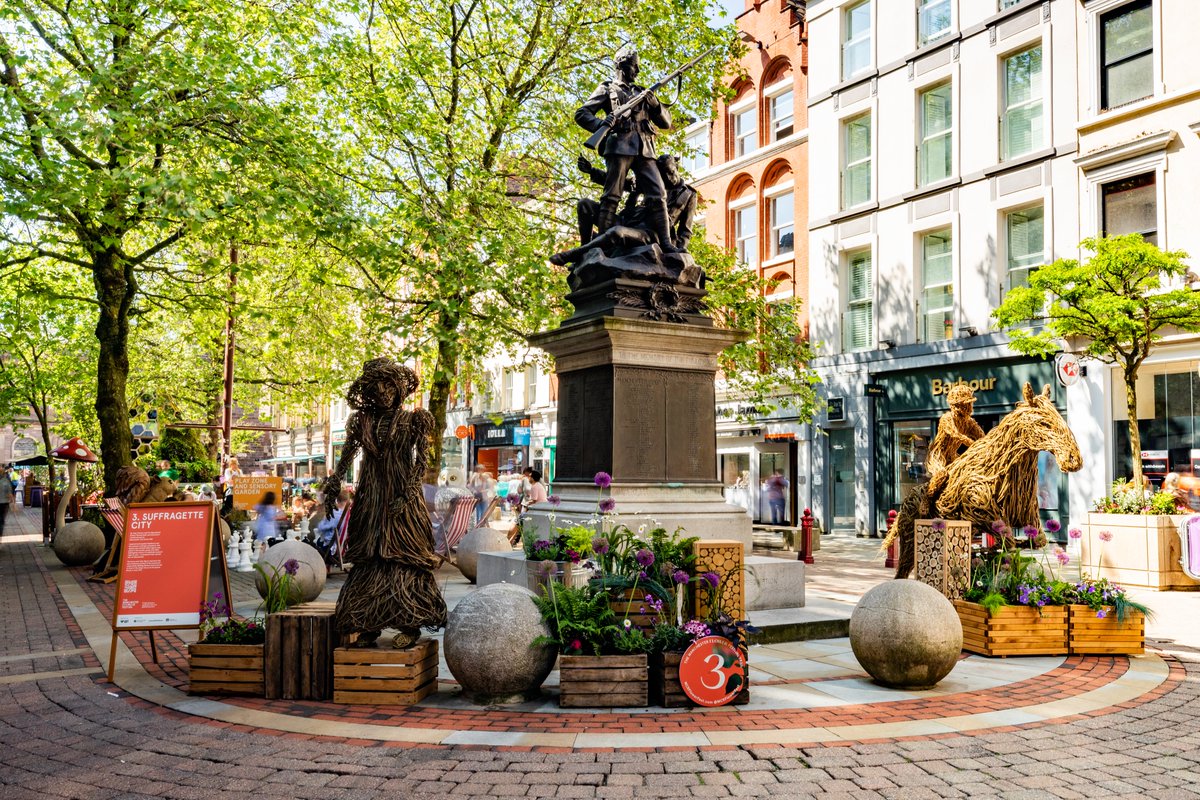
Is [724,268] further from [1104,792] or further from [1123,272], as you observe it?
[1104,792]

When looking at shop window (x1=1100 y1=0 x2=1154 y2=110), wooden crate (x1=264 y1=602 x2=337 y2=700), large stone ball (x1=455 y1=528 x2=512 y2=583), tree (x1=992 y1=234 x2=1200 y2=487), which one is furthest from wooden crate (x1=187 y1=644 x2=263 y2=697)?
shop window (x1=1100 y1=0 x2=1154 y2=110)

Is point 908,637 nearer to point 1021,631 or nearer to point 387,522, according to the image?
point 1021,631

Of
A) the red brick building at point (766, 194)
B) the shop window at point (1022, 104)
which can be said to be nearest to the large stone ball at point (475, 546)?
the red brick building at point (766, 194)

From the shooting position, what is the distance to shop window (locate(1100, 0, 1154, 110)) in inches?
747

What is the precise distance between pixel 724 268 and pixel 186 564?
13278mm

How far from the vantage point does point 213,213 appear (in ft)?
43.9

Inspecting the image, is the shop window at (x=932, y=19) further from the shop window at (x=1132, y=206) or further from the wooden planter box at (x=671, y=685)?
the wooden planter box at (x=671, y=685)

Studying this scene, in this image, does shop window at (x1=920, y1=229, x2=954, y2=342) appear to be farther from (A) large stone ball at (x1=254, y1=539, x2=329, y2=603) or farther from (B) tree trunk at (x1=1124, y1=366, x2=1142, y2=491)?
(A) large stone ball at (x1=254, y1=539, x2=329, y2=603)

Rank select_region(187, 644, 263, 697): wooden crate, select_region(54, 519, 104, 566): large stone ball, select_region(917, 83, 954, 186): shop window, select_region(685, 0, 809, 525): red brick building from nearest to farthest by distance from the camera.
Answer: select_region(187, 644, 263, 697): wooden crate → select_region(54, 519, 104, 566): large stone ball → select_region(917, 83, 954, 186): shop window → select_region(685, 0, 809, 525): red brick building

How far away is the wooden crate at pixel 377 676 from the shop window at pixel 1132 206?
17.8m

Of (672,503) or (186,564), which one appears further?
(672,503)

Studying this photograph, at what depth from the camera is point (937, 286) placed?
76.5ft

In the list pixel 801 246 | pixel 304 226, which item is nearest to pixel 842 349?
pixel 801 246

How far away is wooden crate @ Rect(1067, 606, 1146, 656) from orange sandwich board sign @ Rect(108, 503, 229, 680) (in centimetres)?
741
